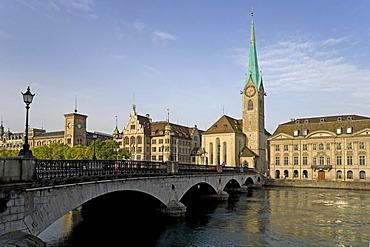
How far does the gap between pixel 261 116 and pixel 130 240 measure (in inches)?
3020

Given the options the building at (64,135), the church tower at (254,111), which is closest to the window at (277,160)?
the church tower at (254,111)

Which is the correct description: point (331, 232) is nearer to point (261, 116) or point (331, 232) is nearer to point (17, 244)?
point (17, 244)

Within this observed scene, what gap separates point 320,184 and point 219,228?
47986mm

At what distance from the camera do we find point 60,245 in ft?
70.0

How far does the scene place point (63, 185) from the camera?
17297 millimetres

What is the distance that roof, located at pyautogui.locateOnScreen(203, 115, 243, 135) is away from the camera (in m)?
93.0

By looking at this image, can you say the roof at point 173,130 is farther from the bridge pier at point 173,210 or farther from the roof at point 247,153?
the bridge pier at point 173,210

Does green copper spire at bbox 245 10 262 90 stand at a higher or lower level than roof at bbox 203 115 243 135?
higher

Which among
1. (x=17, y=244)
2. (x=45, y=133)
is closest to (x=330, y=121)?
(x=17, y=244)

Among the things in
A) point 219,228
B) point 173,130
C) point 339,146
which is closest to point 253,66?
point 173,130

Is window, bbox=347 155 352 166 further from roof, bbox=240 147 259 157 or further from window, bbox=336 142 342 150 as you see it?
roof, bbox=240 147 259 157

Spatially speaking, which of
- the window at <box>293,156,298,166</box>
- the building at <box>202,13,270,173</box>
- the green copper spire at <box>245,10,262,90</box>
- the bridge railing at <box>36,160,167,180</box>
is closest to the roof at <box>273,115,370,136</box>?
the window at <box>293,156,298,166</box>

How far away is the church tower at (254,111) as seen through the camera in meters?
93.8

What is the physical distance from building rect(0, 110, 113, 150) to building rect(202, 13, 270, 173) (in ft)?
112
